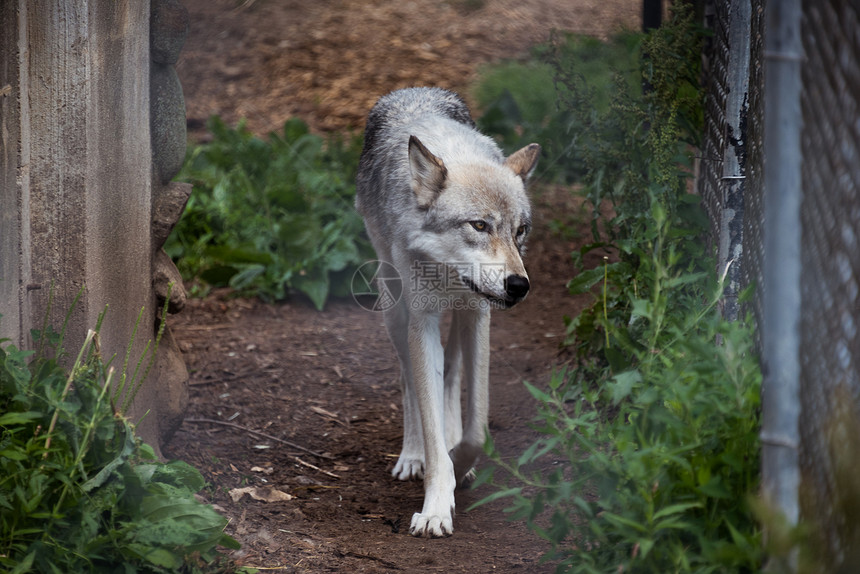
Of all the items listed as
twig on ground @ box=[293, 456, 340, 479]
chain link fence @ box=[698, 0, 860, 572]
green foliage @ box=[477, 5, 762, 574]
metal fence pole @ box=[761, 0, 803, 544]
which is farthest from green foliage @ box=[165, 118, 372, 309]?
metal fence pole @ box=[761, 0, 803, 544]

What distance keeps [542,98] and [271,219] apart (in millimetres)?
3619

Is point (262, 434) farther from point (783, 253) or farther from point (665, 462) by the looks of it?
point (783, 253)

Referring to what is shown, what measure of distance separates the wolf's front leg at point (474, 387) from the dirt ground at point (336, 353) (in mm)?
234

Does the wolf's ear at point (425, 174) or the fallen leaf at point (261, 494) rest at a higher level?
the wolf's ear at point (425, 174)

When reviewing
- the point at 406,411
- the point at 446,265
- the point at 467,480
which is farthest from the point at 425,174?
the point at 467,480

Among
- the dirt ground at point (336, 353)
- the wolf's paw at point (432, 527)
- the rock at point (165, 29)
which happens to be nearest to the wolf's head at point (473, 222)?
the wolf's paw at point (432, 527)

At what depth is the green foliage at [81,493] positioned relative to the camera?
262 cm

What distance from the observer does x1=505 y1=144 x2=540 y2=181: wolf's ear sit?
414 centimetres

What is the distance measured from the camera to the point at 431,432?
3.83 metres

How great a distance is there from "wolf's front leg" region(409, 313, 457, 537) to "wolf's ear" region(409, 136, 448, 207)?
0.58 meters

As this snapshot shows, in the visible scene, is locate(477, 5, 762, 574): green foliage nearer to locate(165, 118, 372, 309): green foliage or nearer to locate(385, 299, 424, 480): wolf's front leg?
locate(385, 299, 424, 480): wolf's front leg

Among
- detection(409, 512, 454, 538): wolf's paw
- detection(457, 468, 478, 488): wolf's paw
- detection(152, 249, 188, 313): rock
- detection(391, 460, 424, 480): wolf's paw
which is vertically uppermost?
detection(152, 249, 188, 313): rock

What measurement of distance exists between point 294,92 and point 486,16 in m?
3.21

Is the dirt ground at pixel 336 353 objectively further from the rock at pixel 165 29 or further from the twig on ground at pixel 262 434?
A: the rock at pixel 165 29
